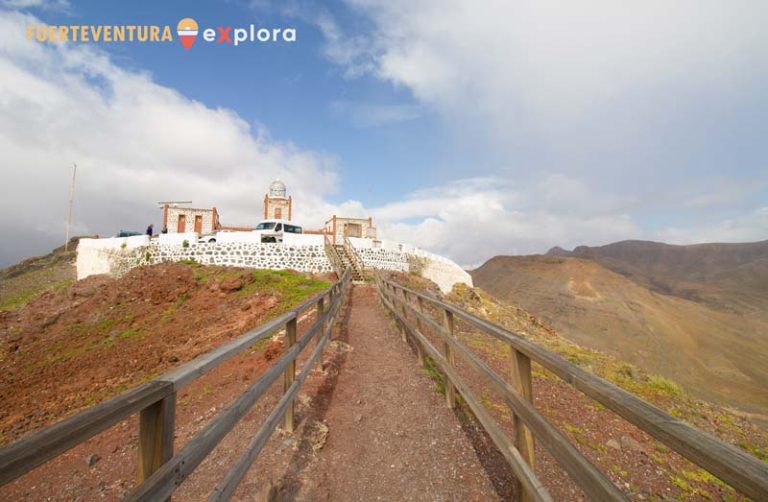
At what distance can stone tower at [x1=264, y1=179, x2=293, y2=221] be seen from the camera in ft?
111

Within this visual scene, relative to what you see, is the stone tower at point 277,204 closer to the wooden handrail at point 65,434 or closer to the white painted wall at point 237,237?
the white painted wall at point 237,237

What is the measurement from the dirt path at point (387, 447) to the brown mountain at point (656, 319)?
107 feet

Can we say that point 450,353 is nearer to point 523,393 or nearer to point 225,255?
point 523,393

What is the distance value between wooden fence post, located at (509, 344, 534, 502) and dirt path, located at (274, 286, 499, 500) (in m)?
0.90

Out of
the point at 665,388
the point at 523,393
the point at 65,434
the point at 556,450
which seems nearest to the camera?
the point at 65,434

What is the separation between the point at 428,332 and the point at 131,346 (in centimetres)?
1098

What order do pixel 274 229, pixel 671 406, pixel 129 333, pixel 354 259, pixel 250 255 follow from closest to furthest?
pixel 671 406 < pixel 129 333 < pixel 250 255 < pixel 354 259 < pixel 274 229

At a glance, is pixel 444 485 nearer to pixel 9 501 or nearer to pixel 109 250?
pixel 9 501

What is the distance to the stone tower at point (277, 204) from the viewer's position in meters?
33.9

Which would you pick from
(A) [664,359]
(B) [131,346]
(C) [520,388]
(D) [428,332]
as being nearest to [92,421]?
(C) [520,388]

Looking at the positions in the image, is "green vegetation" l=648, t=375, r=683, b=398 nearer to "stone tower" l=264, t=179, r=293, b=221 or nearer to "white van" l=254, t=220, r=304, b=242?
"white van" l=254, t=220, r=304, b=242

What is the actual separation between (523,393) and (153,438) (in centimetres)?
232

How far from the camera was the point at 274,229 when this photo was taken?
24875mm

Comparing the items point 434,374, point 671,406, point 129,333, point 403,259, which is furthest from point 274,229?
point 671,406
